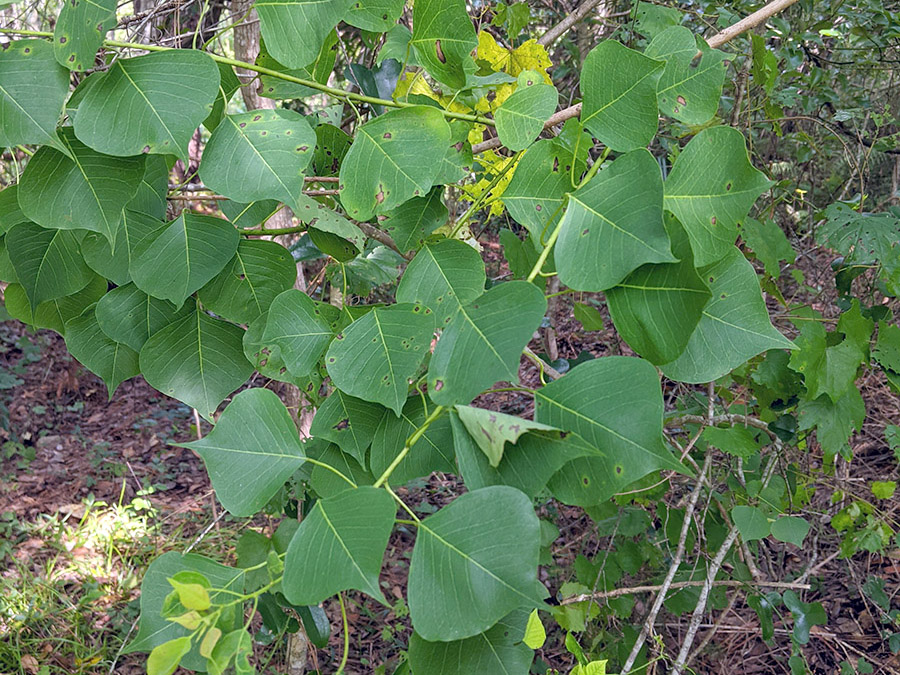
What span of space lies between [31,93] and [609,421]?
43 cm

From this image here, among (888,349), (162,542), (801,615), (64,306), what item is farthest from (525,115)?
(162,542)

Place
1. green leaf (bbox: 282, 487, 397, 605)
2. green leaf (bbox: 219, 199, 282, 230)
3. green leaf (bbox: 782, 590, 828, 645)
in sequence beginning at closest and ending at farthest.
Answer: green leaf (bbox: 282, 487, 397, 605) → green leaf (bbox: 219, 199, 282, 230) → green leaf (bbox: 782, 590, 828, 645)

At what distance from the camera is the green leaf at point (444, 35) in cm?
62

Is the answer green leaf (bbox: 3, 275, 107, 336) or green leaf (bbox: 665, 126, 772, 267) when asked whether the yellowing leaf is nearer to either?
green leaf (bbox: 665, 126, 772, 267)

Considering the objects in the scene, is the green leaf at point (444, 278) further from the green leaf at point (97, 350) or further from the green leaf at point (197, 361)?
the green leaf at point (97, 350)

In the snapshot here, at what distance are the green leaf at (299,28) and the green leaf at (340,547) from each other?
32cm

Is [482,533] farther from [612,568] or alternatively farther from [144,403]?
[144,403]

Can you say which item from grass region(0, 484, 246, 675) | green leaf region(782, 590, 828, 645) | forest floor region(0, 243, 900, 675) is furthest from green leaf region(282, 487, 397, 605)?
grass region(0, 484, 246, 675)

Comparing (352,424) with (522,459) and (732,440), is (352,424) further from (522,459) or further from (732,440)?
(732,440)

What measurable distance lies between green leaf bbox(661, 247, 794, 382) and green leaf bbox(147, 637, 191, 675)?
37 centimetres

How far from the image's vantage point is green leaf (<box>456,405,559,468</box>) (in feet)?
1.28

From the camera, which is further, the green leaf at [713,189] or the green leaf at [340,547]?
the green leaf at [713,189]

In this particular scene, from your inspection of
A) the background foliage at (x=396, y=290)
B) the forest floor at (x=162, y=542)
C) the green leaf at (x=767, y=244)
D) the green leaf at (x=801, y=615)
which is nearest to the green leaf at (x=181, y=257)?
the background foliage at (x=396, y=290)

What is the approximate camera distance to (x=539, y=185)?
0.50 meters
